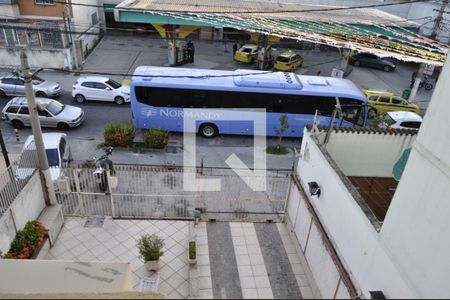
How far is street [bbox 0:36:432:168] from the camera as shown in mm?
14648

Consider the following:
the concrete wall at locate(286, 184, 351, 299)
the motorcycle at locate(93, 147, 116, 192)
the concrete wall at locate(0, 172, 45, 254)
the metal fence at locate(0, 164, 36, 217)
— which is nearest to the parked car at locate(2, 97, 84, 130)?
the motorcycle at locate(93, 147, 116, 192)

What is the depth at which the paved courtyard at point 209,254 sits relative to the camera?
28.3ft

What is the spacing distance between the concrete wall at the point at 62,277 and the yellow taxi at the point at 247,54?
75.8 feet

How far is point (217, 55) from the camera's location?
29547mm

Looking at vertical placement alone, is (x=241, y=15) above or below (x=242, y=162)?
above

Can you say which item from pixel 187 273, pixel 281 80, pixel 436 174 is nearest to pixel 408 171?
pixel 436 174

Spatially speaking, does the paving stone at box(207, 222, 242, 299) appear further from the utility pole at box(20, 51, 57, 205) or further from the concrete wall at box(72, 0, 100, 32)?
the concrete wall at box(72, 0, 100, 32)

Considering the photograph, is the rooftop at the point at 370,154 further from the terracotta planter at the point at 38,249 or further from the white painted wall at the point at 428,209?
the terracotta planter at the point at 38,249

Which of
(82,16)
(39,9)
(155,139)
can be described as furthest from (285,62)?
(39,9)

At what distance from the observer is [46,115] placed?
15.5 meters

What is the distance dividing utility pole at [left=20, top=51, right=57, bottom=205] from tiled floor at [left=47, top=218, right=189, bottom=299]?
3.29 feet

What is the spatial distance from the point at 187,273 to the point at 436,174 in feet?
20.3

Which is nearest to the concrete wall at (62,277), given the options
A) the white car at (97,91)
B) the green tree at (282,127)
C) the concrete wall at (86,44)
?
the green tree at (282,127)

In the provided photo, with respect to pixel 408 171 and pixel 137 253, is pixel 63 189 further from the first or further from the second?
pixel 408 171
